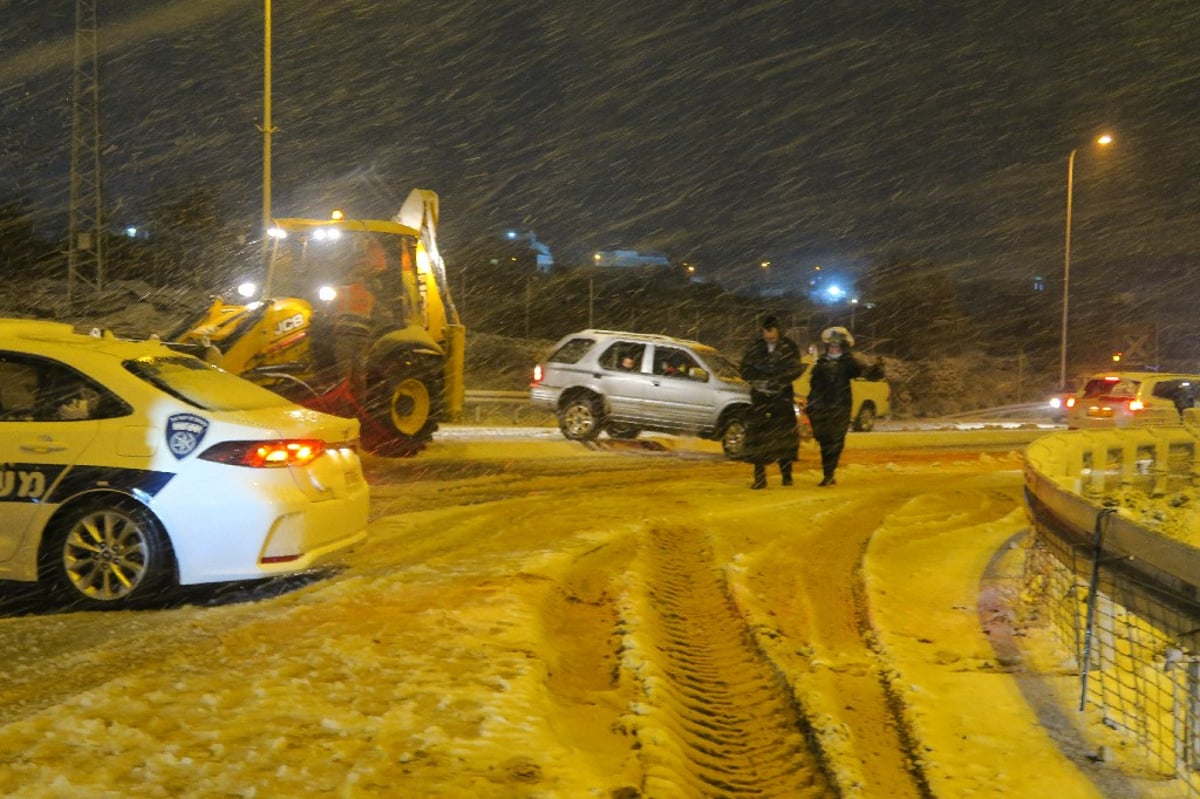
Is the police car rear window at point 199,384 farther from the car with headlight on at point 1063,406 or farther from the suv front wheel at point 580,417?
the car with headlight on at point 1063,406

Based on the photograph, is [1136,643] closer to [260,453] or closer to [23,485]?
[260,453]

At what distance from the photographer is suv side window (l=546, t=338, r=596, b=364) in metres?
17.6

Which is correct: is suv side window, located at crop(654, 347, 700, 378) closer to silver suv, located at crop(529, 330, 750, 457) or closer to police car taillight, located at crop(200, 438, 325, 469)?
silver suv, located at crop(529, 330, 750, 457)

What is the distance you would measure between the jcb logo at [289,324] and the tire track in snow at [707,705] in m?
7.18

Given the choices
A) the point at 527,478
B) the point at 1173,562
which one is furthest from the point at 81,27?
the point at 1173,562

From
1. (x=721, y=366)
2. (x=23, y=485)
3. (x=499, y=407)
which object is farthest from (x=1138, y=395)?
(x=23, y=485)

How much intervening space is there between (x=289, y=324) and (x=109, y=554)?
278 inches

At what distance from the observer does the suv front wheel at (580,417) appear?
17.5m

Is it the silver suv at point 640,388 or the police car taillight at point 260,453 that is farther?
the silver suv at point 640,388

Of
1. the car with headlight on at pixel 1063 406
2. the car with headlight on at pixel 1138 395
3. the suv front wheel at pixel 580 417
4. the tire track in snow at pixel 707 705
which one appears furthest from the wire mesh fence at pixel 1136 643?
the car with headlight on at pixel 1063 406

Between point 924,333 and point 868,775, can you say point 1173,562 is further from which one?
point 924,333

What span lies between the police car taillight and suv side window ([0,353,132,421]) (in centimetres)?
63

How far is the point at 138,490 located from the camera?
253 inches

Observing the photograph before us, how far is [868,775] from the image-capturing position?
4.39m
